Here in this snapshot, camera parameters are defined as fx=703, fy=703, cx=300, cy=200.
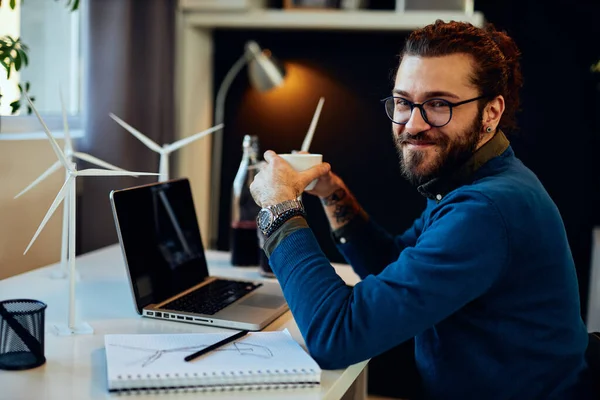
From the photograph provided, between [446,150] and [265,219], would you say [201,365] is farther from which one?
[446,150]

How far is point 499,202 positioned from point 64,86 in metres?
1.69

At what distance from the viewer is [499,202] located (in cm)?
115

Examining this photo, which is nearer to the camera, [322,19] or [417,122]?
[417,122]

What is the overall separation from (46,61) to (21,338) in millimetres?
1428

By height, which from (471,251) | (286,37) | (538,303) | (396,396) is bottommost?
(396,396)

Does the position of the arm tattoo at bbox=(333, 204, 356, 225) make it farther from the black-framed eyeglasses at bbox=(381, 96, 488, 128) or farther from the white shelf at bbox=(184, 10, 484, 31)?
the white shelf at bbox=(184, 10, 484, 31)

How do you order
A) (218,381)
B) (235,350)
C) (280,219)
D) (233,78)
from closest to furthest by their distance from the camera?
(218,381) < (235,350) < (280,219) < (233,78)

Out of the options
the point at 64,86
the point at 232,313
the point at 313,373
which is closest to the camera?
the point at 313,373

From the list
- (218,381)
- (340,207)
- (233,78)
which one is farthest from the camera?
(233,78)

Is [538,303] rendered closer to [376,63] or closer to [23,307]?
[23,307]

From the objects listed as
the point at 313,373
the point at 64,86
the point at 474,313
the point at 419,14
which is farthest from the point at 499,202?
the point at 64,86

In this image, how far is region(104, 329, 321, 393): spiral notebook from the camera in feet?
3.32

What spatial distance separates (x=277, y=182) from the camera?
1.33 m

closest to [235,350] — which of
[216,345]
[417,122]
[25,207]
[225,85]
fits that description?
[216,345]
